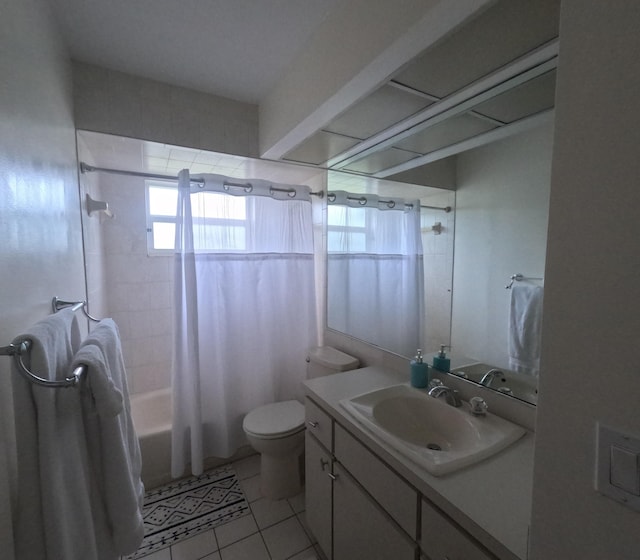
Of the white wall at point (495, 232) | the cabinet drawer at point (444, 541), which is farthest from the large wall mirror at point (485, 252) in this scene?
the cabinet drawer at point (444, 541)

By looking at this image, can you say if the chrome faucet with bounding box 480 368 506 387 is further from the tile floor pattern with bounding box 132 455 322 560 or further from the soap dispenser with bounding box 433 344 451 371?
the tile floor pattern with bounding box 132 455 322 560

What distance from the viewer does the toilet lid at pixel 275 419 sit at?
181 centimetres

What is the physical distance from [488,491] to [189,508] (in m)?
1.82

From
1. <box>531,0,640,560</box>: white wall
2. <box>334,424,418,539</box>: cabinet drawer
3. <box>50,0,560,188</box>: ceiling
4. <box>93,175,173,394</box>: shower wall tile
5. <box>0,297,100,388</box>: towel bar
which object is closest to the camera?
<box>531,0,640,560</box>: white wall

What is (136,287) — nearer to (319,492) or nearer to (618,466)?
(319,492)

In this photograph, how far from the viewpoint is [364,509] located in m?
1.08

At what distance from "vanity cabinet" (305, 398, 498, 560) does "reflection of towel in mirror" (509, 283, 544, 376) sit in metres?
0.63

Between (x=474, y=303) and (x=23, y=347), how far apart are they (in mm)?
1507

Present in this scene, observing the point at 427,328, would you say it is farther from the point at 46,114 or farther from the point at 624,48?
the point at 46,114

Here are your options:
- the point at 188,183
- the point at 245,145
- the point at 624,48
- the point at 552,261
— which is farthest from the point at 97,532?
the point at 245,145

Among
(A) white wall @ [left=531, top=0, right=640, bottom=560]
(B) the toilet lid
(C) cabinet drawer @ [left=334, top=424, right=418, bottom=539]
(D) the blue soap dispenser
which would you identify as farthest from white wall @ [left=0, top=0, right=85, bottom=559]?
(D) the blue soap dispenser

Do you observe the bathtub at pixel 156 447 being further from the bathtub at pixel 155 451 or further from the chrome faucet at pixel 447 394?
the chrome faucet at pixel 447 394

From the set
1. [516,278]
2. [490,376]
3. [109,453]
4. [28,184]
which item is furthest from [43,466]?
[516,278]

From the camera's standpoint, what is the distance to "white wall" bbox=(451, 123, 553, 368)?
1.07 m
